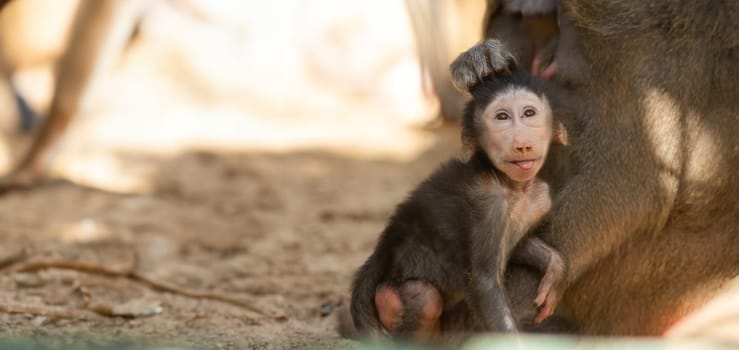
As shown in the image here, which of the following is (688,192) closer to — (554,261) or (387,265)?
(554,261)

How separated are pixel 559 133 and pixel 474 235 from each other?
354mm

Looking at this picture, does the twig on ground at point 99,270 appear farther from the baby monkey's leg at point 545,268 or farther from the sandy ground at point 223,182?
the baby monkey's leg at point 545,268

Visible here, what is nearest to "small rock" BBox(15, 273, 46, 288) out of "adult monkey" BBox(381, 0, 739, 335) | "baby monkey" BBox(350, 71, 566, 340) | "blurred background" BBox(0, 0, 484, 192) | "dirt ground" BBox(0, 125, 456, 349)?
"dirt ground" BBox(0, 125, 456, 349)

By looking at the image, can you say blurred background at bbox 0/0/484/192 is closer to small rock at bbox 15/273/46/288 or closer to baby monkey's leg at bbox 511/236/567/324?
small rock at bbox 15/273/46/288

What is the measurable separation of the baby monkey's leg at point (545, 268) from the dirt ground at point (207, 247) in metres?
0.60

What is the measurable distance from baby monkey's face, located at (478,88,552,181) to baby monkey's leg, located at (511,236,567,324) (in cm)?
28

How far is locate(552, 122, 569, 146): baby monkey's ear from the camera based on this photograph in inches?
124

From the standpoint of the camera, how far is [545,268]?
3277 millimetres

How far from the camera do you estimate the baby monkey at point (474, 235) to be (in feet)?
10.1

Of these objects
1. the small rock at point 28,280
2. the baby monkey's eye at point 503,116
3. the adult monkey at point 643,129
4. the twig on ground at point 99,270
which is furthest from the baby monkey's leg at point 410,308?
the small rock at point 28,280

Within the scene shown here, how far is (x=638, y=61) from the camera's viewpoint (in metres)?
3.36

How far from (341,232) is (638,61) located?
2.52 m

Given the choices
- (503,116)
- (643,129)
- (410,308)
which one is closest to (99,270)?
(410,308)

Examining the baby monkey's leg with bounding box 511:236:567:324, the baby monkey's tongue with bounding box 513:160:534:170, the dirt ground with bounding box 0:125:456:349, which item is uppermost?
the baby monkey's tongue with bounding box 513:160:534:170
